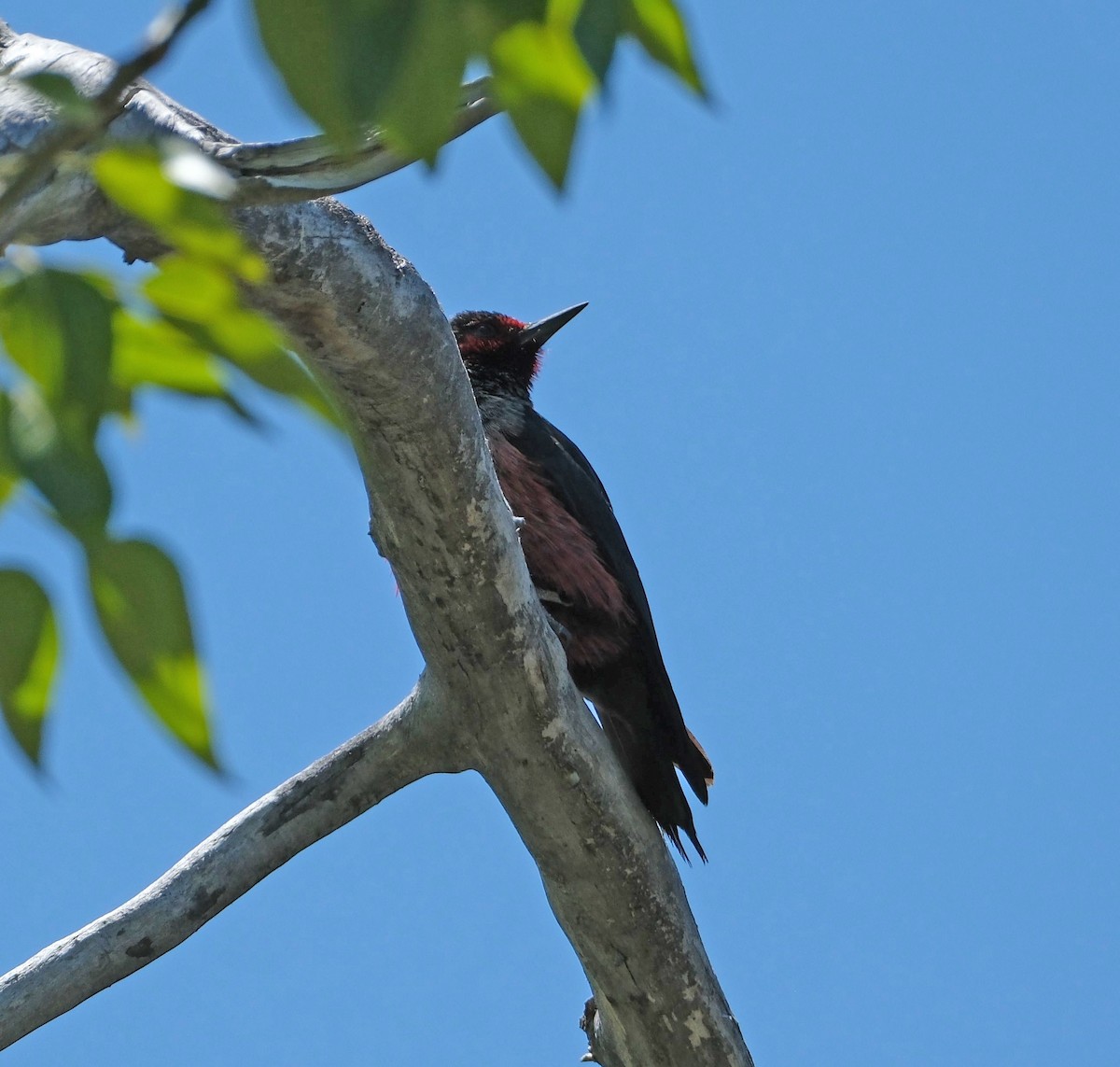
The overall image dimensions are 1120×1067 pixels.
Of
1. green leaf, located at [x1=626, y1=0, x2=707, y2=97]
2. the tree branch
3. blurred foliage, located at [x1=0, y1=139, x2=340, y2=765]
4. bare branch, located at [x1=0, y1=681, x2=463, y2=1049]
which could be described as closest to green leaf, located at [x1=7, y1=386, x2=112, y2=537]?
blurred foliage, located at [x1=0, y1=139, x2=340, y2=765]

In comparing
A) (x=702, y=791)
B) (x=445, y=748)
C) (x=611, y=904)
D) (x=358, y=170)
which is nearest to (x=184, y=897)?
(x=445, y=748)

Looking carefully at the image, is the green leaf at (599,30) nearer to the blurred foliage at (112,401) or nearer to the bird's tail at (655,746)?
the blurred foliage at (112,401)

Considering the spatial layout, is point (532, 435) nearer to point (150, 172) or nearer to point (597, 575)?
point (597, 575)

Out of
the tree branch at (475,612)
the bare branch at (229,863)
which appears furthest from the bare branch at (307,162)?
the bare branch at (229,863)

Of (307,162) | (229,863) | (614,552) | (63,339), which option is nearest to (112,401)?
(63,339)

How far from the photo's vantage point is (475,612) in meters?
3.09

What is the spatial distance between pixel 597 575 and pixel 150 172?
3.78 meters

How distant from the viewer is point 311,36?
519 mm

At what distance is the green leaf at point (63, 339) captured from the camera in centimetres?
53

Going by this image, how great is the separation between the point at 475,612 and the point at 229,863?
0.99m

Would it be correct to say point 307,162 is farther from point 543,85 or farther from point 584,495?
point 584,495

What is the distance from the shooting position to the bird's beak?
5352mm

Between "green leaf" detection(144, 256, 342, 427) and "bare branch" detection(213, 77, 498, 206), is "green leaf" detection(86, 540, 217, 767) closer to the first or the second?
"green leaf" detection(144, 256, 342, 427)

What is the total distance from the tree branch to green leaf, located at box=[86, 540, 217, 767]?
52.6 inches
